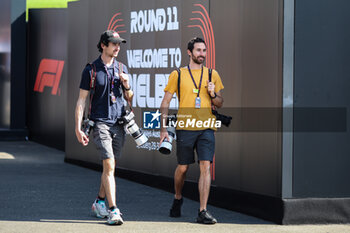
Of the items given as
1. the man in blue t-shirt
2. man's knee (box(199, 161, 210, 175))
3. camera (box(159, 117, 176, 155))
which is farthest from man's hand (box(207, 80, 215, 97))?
the man in blue t-shirt

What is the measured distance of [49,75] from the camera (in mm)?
18578

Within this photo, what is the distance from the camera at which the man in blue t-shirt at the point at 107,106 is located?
25.1 feet

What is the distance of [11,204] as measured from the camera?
8930mm

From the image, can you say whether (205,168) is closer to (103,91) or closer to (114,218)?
(114,218)

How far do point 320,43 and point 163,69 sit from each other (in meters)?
3.30

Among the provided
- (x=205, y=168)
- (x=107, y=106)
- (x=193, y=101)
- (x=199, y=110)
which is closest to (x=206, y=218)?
(x=205, y=168)

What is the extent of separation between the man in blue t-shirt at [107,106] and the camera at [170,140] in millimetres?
505

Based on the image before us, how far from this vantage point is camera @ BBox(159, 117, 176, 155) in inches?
304

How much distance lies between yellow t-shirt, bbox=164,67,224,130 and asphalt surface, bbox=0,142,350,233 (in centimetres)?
110

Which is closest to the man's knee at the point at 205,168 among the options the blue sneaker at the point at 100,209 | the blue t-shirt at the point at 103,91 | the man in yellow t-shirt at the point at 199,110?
the man in yellow t-shirt at the point at 199,110

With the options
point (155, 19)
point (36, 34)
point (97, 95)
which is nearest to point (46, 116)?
point (36, 34)

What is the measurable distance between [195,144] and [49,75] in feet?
36.8

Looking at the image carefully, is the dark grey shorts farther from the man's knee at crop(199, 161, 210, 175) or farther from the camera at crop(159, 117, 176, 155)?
the man's knee at crop(199, 161, 210, 175)

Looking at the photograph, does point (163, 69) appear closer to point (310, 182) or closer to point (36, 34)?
point (310, 182)
